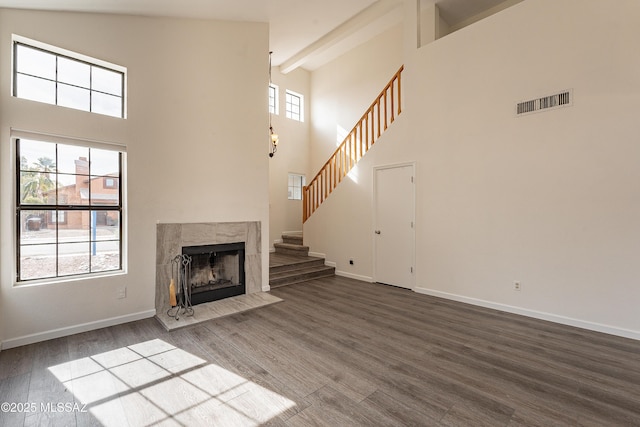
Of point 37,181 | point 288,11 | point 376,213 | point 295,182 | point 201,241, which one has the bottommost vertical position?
point 201,241

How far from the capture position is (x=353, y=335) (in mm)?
→ 3195

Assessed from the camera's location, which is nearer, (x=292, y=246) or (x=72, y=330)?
(x=72, y=330)

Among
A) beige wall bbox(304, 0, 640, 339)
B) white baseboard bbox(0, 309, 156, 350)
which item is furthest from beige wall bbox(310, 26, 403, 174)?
white baseboard bbox(0, 309, 156, 350)

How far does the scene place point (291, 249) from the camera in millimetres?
6859

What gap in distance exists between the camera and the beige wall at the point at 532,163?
10.6ft

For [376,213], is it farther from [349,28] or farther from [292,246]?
[349,28]

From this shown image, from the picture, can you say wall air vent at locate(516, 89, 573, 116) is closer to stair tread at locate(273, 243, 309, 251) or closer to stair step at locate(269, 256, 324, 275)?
stair step at locate(269, 256, 324, 275)

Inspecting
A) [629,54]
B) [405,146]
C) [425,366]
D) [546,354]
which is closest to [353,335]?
[425,366]

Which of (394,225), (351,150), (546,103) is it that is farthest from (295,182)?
(546,103)

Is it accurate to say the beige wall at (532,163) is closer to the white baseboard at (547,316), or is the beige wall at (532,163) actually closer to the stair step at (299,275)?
the white baseboard at (547,316)

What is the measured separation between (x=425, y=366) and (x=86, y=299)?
3.73 meters

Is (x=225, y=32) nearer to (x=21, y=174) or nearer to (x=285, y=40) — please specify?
(x=285, y=40)

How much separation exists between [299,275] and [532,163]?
4.17m

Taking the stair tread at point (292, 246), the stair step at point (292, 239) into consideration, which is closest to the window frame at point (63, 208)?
the stair tread at point (292, 246)
